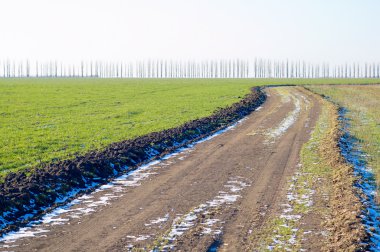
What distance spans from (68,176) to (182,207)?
15.3ft

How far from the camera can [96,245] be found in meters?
10.2

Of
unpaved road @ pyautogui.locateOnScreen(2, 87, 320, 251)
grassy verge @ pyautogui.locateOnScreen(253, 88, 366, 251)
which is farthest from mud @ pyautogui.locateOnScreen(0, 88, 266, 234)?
grassy verge @ pyautogui.locateOnScreen(253, 88, 366, 251)

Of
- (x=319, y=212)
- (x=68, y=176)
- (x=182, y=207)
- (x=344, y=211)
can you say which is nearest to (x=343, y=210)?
(x=344, y=211)

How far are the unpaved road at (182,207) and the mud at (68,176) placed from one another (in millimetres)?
775

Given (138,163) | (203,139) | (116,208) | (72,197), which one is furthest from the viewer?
(203,139)

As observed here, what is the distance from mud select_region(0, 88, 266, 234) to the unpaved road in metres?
0.78

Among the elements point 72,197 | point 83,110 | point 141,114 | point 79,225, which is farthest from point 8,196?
point 83,110

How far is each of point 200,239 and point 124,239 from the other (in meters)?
1.59

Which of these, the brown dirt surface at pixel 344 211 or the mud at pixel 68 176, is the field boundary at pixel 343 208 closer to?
the brown dirt surface at pixel 344 211

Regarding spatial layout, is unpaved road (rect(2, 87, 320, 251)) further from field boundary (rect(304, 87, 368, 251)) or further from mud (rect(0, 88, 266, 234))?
field boundary (rect(304, 87, 368, 251))

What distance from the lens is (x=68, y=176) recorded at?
622 inches

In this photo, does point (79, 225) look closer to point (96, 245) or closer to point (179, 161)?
point (96, 245)

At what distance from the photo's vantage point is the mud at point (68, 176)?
41.6ft

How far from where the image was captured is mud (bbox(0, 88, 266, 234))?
1267 cm
